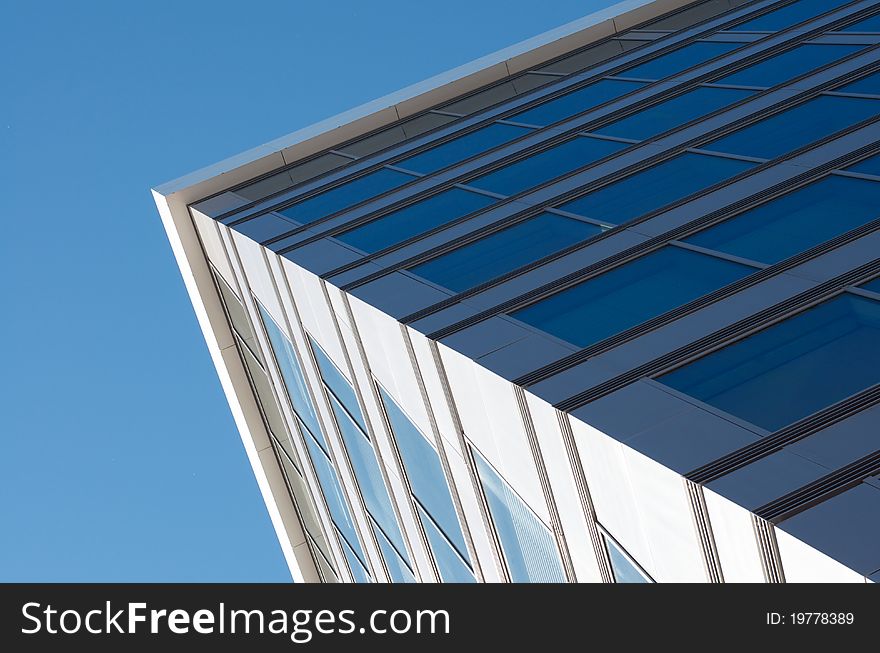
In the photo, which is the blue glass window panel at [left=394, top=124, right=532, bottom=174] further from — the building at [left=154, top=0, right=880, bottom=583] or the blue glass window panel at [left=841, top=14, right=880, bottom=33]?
the blue glass window panel at [left=841, top=14, right=880, bottom=33]

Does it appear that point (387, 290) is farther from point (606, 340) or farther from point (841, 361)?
point (841, 361)

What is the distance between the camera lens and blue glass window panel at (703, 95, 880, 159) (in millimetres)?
15977

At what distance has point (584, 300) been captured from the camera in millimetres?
13367

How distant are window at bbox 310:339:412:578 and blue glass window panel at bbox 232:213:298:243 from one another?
2672 mm

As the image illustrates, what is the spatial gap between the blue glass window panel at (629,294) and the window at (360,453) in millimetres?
6095

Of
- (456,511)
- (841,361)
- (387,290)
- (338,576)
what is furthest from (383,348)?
(338,576)

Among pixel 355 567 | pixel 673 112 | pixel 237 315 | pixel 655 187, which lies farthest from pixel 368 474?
pixel 673 112

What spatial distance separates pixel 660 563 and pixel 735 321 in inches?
110

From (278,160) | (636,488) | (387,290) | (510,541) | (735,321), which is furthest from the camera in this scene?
(278,160)

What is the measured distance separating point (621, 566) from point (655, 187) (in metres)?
7.17

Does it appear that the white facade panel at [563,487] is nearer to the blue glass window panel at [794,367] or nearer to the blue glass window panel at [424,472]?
the blue glass window panel at [794,367]

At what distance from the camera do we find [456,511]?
1622 cm

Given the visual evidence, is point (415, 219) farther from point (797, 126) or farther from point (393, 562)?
point (393, 562)

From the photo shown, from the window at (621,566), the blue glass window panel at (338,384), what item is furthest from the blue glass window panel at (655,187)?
the window at (621,566)
